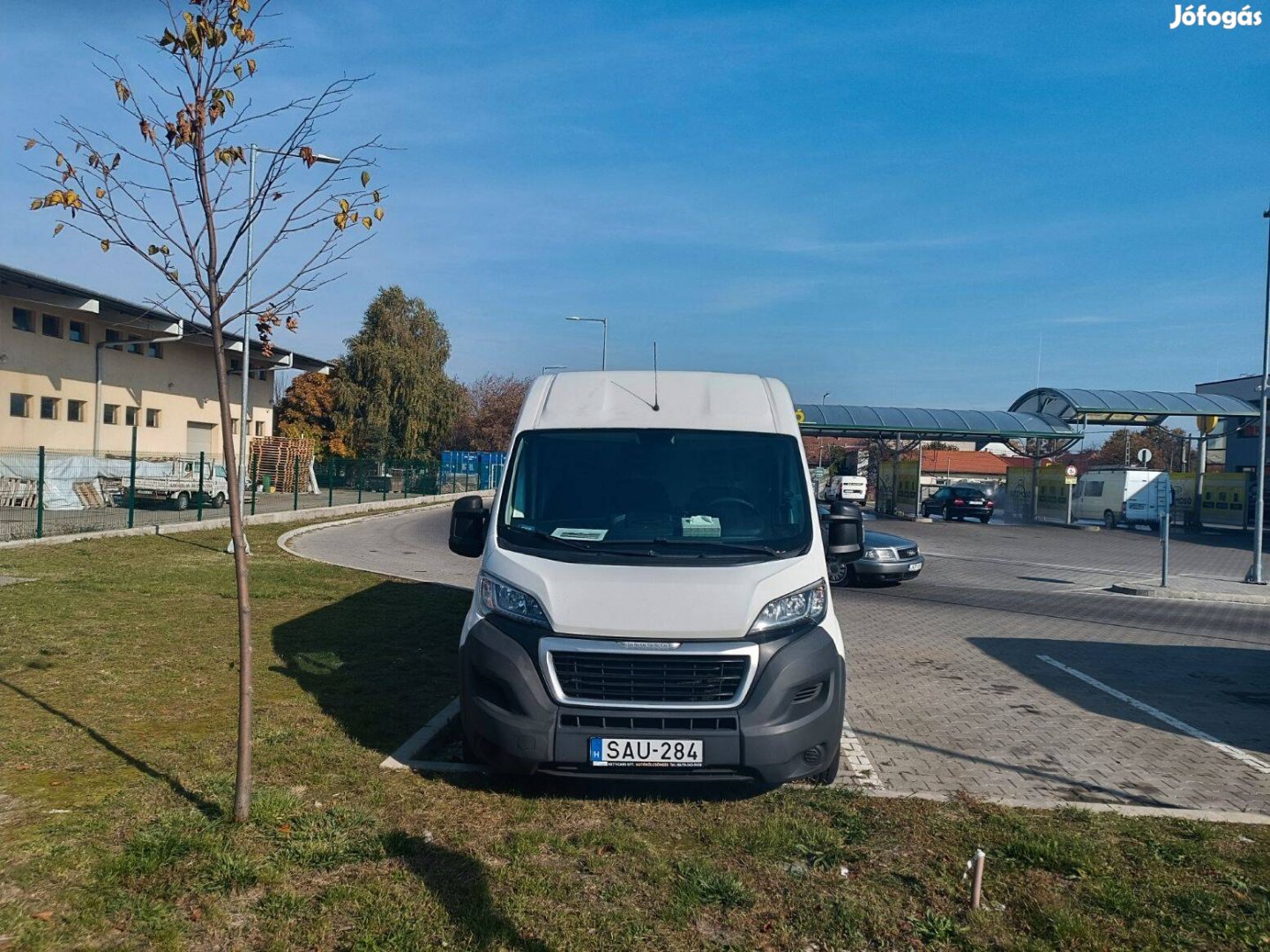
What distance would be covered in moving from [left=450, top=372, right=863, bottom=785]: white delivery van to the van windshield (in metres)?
0.02

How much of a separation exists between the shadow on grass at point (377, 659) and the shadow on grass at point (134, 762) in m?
1.17

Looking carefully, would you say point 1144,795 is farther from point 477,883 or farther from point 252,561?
point 252,561

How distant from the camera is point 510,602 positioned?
5203 mm

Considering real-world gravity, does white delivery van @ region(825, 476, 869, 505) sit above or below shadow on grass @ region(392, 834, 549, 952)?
above

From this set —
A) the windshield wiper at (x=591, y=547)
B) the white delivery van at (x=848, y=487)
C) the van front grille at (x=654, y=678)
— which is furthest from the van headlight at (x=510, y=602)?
the white delivery van at (x=848, y=487)

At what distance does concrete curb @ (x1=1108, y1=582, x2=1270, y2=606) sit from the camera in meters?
18.1

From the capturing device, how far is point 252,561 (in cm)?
1702

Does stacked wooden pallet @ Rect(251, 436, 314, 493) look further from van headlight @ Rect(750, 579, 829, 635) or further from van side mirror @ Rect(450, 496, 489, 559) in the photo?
van headlight @ Rect(750, 579, 829, 635)

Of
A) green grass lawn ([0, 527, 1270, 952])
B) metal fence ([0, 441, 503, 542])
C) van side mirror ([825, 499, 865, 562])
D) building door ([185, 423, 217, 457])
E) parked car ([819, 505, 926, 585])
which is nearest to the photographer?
green grass lawn ([0, 527, 1270, 952])

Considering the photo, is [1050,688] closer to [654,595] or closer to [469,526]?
[654,595]

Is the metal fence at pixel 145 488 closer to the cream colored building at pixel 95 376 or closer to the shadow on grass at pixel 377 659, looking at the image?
the cream colored building at pixel 95 376

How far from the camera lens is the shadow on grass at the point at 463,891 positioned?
143 inches

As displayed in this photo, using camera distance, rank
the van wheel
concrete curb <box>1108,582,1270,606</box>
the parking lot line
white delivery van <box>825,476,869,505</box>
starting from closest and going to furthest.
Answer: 1. the van wheel
2. the parking lot line
3. concrete curb <box>1108,582,1270,606</box>
4. white delivery van <box>825,476,869,505</box>

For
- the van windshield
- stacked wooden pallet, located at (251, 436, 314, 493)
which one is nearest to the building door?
stacked wooden pallet, located at (251, 436, 314, 493)
